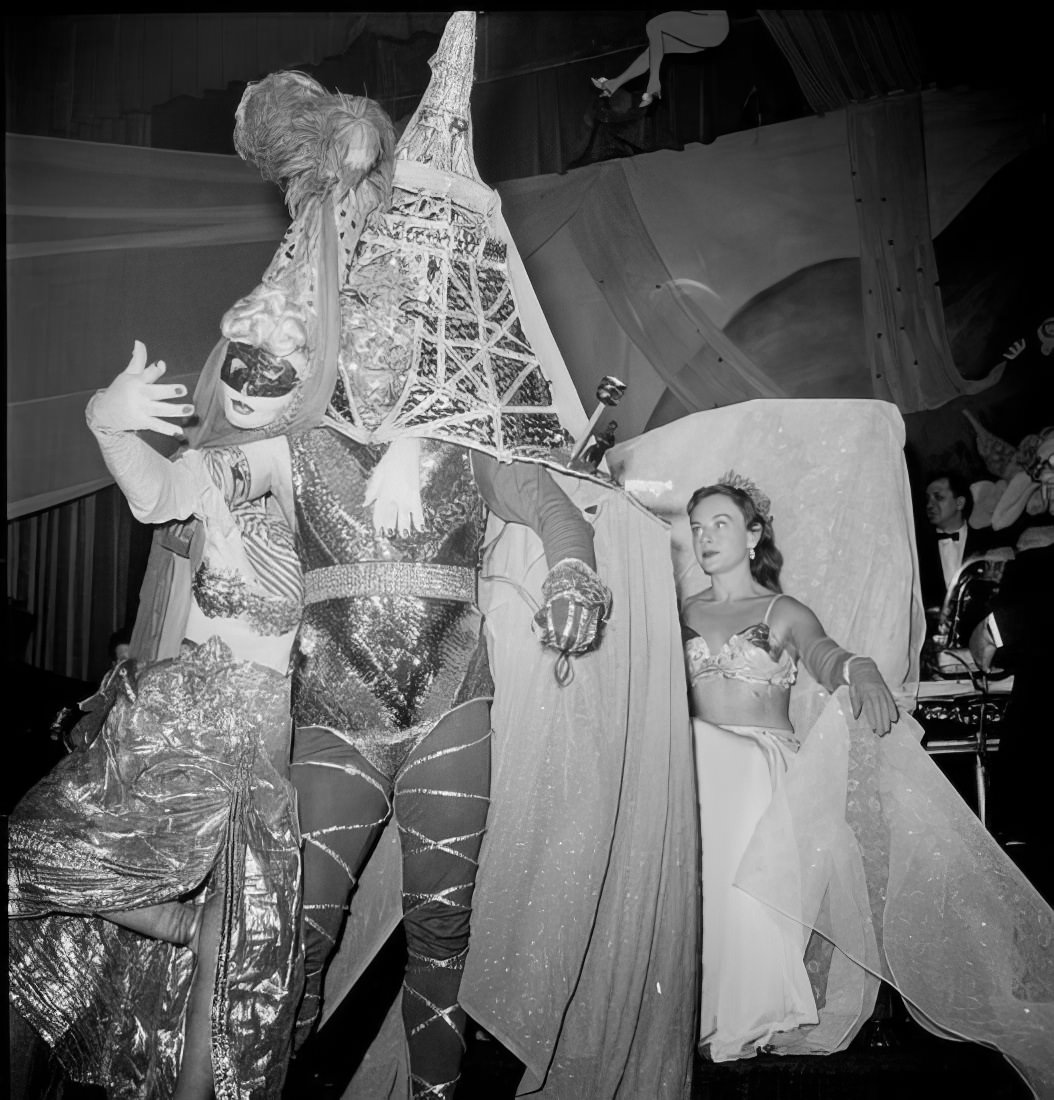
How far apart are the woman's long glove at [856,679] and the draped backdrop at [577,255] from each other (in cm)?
72

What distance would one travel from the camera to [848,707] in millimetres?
2809

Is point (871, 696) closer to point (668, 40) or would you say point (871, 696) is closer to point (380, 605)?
point (380, 605)

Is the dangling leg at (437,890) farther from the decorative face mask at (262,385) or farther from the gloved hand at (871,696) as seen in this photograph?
the gloved hand at (871,696)

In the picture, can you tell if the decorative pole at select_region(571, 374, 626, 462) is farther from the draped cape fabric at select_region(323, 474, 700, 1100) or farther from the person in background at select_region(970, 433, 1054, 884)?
the person in background at select_region(970, 433, 1054, 884)

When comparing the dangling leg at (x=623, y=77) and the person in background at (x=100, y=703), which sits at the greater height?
the dangling leg at (x=623, y=77)

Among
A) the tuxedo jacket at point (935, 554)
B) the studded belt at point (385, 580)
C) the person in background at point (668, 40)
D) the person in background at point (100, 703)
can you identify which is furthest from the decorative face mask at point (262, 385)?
the tuxedo jacket at point (935, 554)

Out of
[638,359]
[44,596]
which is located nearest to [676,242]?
[638,359]

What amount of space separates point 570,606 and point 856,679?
756 millimetres

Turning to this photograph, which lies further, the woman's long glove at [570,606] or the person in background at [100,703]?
the person in background at [100,703]

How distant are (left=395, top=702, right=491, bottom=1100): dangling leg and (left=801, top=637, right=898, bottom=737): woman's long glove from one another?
86cm

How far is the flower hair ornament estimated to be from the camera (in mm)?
2996

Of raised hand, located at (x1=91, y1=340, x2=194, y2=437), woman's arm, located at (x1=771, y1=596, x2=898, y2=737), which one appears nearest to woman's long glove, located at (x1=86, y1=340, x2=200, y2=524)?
raised hand, located at (x1=91, y1=340, x2=194, y2=437)

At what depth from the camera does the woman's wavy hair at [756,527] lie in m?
2.96

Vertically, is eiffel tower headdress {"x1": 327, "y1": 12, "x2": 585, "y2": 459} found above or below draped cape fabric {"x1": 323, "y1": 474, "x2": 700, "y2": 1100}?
above
